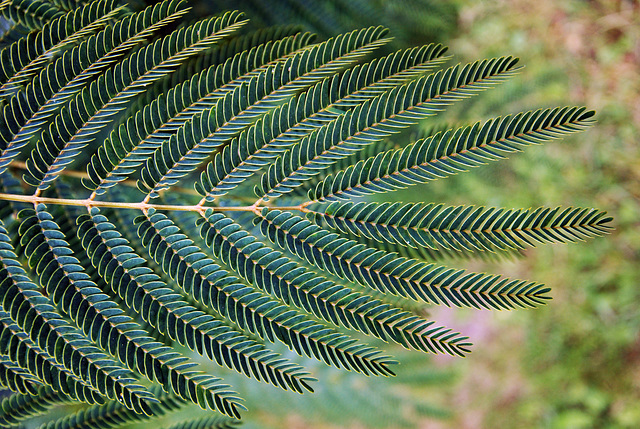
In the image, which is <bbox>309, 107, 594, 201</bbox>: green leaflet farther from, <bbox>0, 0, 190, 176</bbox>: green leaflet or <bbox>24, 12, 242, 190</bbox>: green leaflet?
<bbox>0, 0, 190, 176</bbox>: green leaflet

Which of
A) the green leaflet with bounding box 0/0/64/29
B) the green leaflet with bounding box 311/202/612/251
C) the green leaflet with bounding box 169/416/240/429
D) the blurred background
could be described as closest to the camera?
the green leaflet with bounding box 311/202/612/251

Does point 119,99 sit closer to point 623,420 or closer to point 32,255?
point 32,255

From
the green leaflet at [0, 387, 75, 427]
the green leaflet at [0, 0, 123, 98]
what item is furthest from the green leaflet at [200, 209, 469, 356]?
the green leaflet at [0, 387, 75, 427]

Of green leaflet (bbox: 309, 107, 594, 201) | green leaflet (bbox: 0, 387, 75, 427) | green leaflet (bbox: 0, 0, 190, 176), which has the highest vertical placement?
green leaflet (bbox: 0, 0, 190, 176)

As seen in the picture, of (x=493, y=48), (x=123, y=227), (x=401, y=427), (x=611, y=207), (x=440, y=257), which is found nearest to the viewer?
(x=123, y=227)

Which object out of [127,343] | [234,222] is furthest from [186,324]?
[234,222]

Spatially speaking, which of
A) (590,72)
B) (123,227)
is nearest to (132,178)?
(123,227)
